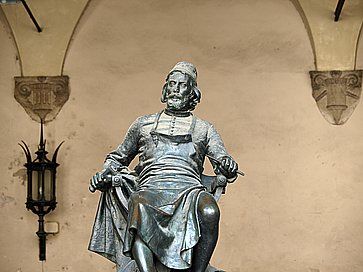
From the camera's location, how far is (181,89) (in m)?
7.46

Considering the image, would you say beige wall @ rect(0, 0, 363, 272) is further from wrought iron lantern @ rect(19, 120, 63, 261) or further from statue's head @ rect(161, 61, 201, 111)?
statue's head @ rect(161, 61, 201, 111)

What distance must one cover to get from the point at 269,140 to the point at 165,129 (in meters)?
3.78

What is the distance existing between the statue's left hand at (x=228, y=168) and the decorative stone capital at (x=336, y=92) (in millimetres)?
4036

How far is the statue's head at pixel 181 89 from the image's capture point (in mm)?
7465

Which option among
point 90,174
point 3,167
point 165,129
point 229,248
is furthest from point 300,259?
point 165,129

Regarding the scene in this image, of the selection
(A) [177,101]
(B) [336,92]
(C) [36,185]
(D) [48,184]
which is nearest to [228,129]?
(B) [336,92]

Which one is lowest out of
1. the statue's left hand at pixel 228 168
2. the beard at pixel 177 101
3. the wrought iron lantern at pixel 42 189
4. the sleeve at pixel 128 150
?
the wrought iron lantern at pixel 42 189

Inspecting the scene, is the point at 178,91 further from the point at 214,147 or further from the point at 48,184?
the point at 48,184

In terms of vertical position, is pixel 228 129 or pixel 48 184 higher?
pixel 228 129

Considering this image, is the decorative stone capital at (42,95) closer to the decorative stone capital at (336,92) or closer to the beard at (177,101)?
the decorative stone capital at (336,92)

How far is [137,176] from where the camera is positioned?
7.36 metres

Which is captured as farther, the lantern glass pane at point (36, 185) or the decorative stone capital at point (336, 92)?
the decorative stone capital at point (336, 92)

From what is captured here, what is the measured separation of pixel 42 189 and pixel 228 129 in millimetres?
1857

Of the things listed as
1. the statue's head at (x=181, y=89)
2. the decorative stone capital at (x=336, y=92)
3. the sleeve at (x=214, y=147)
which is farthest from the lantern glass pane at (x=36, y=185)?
the sleeve at (x=214, y=147)
